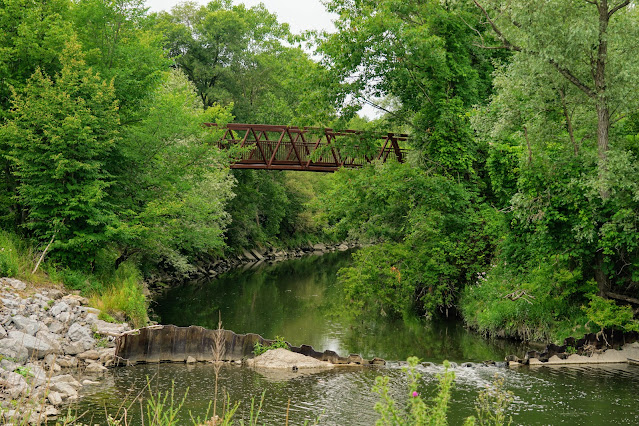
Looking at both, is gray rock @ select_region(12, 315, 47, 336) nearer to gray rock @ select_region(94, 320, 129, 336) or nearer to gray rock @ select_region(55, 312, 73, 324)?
gray rock @ select_region(55, 312, 73, 324)

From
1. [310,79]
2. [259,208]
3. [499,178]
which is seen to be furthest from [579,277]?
[259,208]

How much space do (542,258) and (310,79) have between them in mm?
11384

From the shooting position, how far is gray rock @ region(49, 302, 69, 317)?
1646cm

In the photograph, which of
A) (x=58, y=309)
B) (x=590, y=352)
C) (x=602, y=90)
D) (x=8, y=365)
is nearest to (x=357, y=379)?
(x=590, y=352)

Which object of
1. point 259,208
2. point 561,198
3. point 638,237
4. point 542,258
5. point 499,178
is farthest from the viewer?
point 259,208

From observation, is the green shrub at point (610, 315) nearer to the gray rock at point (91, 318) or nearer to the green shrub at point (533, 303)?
the green shrub at point (533, 303)

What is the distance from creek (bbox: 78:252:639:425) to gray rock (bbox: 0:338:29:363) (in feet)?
5.19

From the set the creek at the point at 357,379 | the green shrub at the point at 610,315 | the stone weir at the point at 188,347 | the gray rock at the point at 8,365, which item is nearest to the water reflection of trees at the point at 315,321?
the creek at the point at 357,379

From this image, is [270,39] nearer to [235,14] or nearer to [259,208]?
[235,14]

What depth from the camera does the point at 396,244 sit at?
25344mm

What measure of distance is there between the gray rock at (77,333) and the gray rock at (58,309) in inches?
23.2

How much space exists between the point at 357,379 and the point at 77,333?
24.5 ft

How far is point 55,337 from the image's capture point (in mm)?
15391

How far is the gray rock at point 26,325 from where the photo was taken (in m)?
14.5
